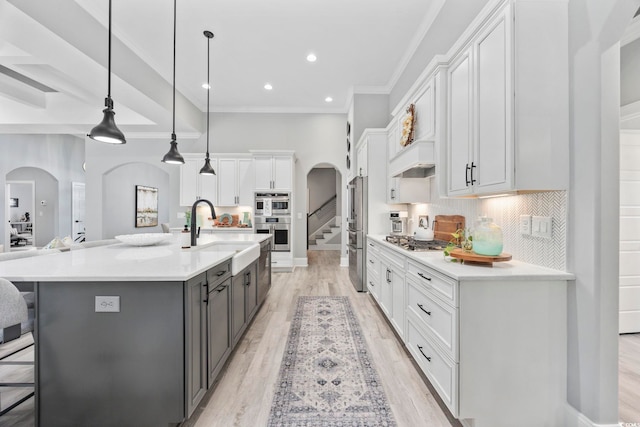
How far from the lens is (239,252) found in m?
2.31

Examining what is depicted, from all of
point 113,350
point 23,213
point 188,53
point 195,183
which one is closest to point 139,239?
point 113,350

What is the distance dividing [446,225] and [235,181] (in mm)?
4338

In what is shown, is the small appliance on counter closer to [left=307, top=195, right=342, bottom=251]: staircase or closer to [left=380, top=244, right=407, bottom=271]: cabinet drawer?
[left=380, top=244, right=407, bottom=271]: cabinet drawer

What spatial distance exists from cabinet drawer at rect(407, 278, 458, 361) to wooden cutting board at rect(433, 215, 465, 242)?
2.65ft

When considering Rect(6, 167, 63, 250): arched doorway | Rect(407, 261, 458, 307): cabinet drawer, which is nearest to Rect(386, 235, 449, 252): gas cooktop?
Rect(407, 261, 458, 307): cabinet drawer

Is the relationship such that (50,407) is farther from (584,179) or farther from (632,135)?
(632,135)

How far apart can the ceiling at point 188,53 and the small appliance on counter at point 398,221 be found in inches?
89.7

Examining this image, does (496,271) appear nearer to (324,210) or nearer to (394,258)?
(394,258)

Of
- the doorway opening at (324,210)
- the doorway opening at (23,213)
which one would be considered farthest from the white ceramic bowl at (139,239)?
the doorway opening at (23,213)

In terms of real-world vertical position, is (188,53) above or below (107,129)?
above

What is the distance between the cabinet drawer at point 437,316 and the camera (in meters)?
1.48

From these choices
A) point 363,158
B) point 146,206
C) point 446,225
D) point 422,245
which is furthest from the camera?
point 146,206

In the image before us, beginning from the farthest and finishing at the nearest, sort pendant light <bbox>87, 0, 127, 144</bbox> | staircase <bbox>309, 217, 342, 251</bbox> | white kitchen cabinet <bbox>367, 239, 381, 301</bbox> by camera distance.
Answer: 1. staircase <bbox>309, 217, 342, 251</bbox>
2. white kitchen cabinet <bbox>367, 239, 381, 301</bbox>
3. pendant light <bbox>87, 0, 127, 144</bbox>

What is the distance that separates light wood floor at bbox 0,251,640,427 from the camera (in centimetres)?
162
